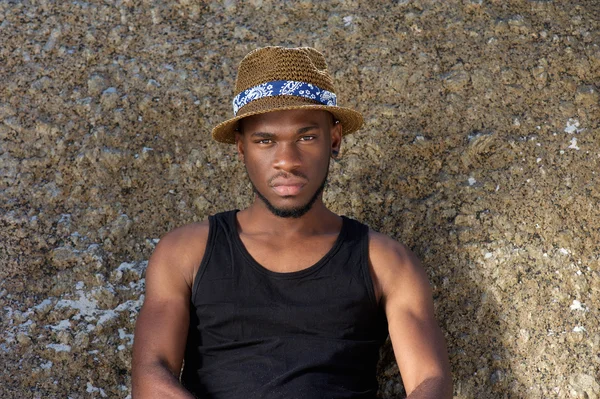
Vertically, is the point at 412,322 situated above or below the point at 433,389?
above

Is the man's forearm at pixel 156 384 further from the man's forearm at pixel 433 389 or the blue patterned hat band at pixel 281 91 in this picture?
the blue patterned hat band at pixel 281 91

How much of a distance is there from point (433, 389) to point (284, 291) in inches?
23.5

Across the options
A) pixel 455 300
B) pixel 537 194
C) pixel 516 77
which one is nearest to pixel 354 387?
pixel 455 300

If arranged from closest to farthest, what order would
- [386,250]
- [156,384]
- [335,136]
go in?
[156,384], [386,250], [335,136]

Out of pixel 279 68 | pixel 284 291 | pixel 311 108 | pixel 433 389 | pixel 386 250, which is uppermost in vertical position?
pixel 279 68

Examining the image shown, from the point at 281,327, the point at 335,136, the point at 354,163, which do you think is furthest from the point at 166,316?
the point at 354,163

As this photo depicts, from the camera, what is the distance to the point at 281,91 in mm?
2828

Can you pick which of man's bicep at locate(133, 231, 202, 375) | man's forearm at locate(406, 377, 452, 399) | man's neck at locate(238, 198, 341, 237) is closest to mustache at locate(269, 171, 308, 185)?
man's neck at locate(238, 198, 341, 237)

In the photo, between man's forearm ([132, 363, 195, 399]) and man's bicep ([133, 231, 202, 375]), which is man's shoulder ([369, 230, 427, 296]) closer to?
man's bicep ([133, 231, 202, 375])

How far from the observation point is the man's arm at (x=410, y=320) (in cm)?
270

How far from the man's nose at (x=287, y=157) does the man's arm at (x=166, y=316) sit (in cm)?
38

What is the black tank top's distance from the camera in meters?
2.76

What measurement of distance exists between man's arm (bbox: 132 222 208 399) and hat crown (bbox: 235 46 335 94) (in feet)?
1.85

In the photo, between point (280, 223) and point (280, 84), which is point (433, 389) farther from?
point (280, 84)
